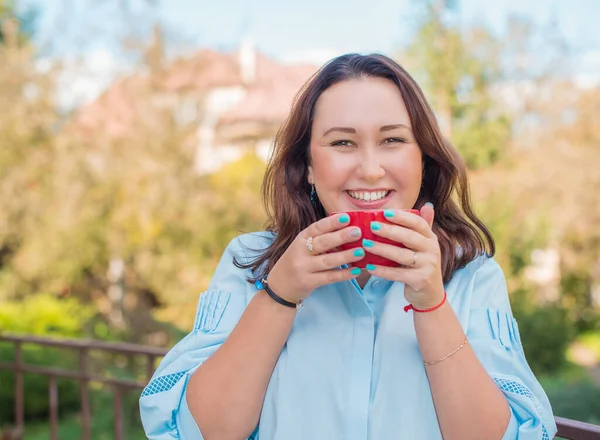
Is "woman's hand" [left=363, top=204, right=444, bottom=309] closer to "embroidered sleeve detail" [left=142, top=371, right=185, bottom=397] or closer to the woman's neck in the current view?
the woman's neck

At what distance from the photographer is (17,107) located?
10.2 m

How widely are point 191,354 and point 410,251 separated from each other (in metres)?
0.54

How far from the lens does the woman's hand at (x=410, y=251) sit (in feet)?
3.72

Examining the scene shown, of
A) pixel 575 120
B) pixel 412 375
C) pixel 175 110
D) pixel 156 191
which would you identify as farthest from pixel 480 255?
pixel 575 120

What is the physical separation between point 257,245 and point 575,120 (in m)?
15.4

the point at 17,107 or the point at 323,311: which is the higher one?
the point at 17,107

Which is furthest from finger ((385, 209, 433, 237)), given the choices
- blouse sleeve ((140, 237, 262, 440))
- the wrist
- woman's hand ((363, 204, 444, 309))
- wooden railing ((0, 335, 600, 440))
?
wooden railing ((0, 335, 600, 440))

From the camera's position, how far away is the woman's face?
4.38ft

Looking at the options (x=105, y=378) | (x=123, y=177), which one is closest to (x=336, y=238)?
(x=105, y=378)

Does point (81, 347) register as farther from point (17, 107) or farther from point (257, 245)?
point (17, 107)

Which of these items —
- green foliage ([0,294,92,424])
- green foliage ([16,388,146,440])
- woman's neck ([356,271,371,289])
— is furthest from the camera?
green foliage ([0,294,92,424])

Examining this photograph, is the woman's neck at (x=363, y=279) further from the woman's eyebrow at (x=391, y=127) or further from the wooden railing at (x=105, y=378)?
the wooden railing at (x=105, y=378)

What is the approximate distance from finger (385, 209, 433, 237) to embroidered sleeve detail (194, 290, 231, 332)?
47 centimetres

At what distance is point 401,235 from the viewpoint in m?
1.13
